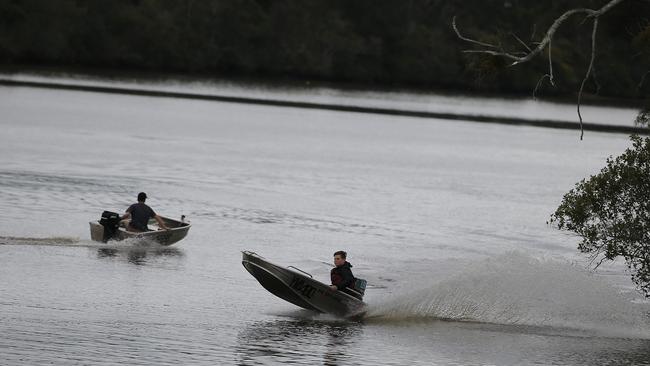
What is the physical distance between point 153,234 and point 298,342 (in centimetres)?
1186

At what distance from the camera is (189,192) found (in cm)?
5338

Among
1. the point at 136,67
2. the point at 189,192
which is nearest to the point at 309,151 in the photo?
the point at 189,192

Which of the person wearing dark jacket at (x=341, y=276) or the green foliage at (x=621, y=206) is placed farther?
the person wearing dark jacket at (x=341, y=276)

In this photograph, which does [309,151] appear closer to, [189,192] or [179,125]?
[179,125]

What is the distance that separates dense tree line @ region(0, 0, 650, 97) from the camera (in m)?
147

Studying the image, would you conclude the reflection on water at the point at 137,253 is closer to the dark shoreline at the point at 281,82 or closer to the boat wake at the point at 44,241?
the boat wake at the point at 44,241

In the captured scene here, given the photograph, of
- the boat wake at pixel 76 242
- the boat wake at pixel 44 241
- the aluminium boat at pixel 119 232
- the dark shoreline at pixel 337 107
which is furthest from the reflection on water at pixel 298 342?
the dark shoreline at pixel 337 107

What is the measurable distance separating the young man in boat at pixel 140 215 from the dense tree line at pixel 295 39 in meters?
108

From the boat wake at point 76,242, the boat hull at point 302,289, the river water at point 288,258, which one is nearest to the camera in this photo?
the river water at point 288,258

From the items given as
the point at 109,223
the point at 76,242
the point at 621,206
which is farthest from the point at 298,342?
the point at 76,242

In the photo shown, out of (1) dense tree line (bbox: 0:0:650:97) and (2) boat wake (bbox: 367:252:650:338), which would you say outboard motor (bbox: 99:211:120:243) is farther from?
(1) dense tree line (bbox: 0:0:650:97)

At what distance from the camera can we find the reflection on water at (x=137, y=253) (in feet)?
112

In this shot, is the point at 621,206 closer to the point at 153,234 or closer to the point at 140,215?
the point at 140,215

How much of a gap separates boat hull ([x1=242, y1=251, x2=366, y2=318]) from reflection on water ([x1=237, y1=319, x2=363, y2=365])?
41cm
